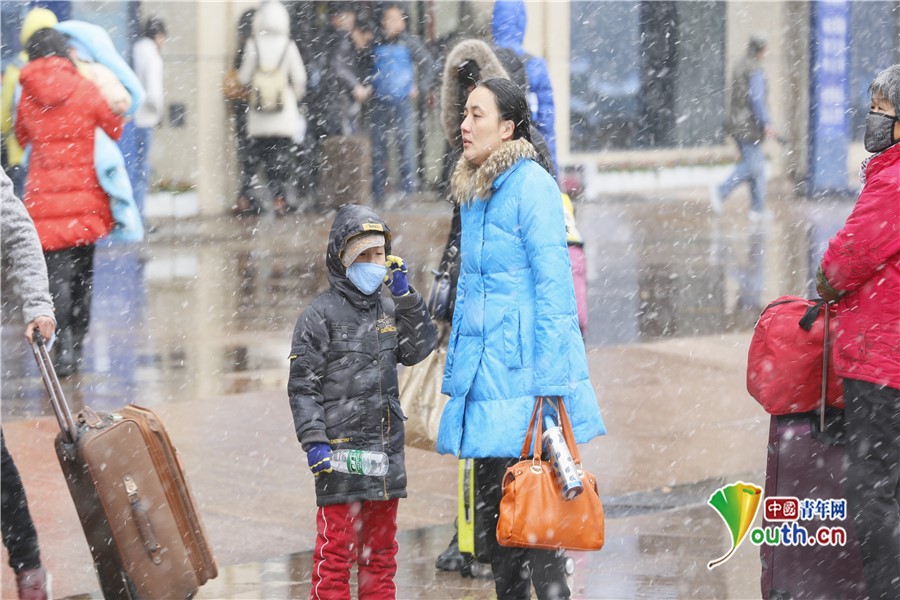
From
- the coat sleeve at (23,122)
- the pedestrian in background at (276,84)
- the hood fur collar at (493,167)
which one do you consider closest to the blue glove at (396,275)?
the hood fur collar at (493,167)

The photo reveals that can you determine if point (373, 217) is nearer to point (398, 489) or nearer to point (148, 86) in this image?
point (398, 489)

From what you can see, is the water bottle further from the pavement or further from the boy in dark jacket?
the pavement

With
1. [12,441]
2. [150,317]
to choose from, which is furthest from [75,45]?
[12,441]

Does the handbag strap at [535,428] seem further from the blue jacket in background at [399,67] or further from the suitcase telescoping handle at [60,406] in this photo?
the blue jacket in background at [399,67]

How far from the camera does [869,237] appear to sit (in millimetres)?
4703

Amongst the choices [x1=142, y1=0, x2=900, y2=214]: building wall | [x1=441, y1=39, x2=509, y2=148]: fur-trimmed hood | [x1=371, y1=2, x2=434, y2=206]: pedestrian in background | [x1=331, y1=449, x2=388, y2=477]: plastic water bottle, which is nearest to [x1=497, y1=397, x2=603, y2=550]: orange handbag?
[x1=331, y1=449, x2=388, y2=477]: plastic water bottle

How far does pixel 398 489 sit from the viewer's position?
16.0 feet

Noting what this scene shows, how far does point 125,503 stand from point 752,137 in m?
16.7

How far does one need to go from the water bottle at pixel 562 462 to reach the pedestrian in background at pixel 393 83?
1557 cm

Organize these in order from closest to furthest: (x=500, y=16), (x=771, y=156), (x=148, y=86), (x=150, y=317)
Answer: (x=500, y=16)
(x=150, y=317)
(x=148, y=86)
(x=771, y=156)

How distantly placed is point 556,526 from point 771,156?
23362 millimetres

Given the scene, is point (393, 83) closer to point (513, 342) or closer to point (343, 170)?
point (343, 170)

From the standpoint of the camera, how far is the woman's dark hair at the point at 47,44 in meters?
9.90

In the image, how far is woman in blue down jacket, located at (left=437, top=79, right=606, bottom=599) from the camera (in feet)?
15.4
